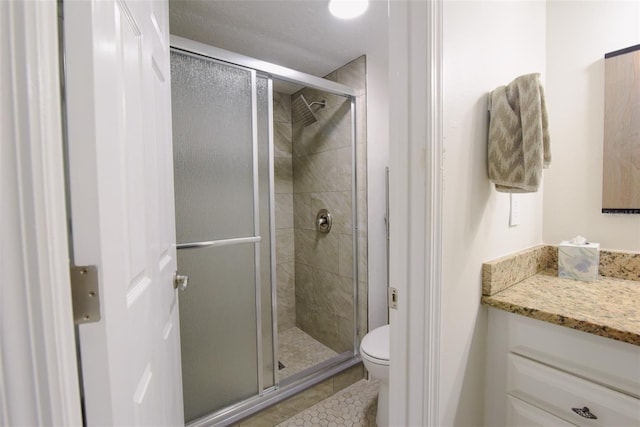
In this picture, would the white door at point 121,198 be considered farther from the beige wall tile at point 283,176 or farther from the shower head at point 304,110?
the beige wall tile at point 283,176

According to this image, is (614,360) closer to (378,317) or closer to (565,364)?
(565,364)

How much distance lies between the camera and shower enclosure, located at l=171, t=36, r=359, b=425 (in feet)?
4.75

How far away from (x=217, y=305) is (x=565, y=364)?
1483mm

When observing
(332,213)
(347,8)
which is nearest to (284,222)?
(332,213)

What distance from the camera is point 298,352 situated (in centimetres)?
230

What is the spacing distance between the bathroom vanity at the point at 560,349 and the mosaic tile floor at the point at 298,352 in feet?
4.32

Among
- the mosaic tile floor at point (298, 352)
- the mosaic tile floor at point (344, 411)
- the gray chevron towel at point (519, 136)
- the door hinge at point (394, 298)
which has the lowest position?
the mosaic tile floor at point (344, 411)

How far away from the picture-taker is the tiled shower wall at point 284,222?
8.56ft

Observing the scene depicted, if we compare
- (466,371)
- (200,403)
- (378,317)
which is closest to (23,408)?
(466,371)

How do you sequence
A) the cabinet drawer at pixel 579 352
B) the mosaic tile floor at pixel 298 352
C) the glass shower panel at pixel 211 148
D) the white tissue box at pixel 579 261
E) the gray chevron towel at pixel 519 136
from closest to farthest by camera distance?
1. the cabinet drawer at pixel 579 352
2. the gray chevron towel at pixel 519 136
3. the white tissue box at pixel 579 261
4. the glass shower panel at pixel 211 148
5. the mosaic tile floor at pixel 298 352

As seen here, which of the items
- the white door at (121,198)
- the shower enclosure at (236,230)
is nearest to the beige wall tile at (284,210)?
the shower enclosure at (236,230)

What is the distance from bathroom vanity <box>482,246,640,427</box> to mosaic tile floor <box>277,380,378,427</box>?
0.77 metres

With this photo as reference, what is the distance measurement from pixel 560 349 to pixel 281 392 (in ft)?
4.59

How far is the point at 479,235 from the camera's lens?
0.98 m
